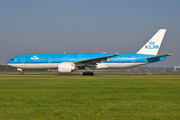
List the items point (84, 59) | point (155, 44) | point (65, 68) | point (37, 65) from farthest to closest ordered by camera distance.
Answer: point (155, 44) → point (37, 65) → point (84, 59) → point (65, 68)

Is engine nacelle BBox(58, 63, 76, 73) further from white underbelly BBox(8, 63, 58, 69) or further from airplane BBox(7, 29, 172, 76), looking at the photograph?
white underbelly BBox(8, 63, 58, 69)

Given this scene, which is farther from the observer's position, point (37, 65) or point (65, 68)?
point (37, 65)

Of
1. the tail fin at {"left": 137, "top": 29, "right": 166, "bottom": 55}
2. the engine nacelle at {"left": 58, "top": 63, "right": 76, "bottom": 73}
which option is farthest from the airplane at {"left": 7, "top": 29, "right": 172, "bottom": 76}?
the engine nacelle at {"left": 58, "top": 63, "right": 76, "bottom": 73}

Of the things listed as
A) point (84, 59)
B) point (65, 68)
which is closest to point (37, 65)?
point (65, 68)

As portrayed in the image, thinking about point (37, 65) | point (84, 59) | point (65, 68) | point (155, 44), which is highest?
point (155, 44)

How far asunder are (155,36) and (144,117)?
28.4 metres

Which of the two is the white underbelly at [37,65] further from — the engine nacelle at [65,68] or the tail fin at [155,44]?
the tail fin at [155,44]

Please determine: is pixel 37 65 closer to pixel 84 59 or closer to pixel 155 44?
pixel 84 59

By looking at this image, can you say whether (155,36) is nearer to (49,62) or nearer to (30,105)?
(49,62)

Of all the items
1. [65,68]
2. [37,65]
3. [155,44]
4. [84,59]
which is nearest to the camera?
[65,68]

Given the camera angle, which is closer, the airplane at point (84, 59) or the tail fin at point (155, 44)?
the airplane at point (84, 59)

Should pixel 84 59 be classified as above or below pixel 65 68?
above

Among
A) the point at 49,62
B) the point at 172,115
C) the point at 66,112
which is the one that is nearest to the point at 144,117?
the point at 172,115

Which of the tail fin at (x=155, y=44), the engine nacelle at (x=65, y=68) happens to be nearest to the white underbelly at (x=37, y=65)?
the engine nacelle at (x=65, y=68)
